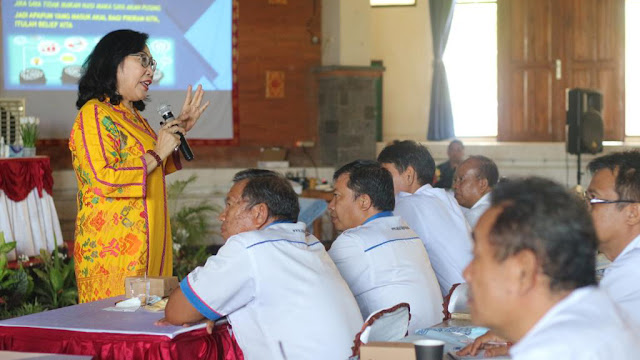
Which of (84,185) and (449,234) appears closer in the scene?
(84,185)

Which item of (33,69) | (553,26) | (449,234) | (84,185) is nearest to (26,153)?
(33,69)

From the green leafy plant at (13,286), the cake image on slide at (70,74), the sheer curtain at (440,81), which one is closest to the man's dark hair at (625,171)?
the green leafy plant at (13,286)

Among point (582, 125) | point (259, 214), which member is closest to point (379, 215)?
point (259, 214)

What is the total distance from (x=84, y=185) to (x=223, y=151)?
610 centimetres

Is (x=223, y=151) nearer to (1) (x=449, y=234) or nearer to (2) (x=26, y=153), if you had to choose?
(2) (x=26, y=153)

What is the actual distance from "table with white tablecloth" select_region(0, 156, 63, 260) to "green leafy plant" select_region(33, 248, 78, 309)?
1.86 ft

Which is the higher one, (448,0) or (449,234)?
(448,0)

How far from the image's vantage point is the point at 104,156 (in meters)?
3.25

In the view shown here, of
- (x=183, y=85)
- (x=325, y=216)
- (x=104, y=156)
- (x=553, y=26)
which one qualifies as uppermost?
(x=553, y=26)

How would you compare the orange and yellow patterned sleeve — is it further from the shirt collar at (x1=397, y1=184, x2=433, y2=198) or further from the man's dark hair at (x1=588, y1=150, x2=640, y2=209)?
the man's dark hair at (x1=588, y1=150, x2=640, y2=209)

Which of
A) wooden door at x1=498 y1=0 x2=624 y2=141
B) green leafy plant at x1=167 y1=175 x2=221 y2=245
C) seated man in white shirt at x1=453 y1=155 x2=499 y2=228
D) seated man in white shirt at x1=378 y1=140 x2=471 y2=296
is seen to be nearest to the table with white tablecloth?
green leafy plant at x1=167 y1=175 x2=221 y2=245

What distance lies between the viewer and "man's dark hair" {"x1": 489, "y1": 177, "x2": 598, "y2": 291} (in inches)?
49.1

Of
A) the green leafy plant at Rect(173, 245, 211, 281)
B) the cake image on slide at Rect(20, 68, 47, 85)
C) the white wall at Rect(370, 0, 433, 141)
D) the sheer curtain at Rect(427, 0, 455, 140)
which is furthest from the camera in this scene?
the white wall at Rect(370, 0, 433, 141)

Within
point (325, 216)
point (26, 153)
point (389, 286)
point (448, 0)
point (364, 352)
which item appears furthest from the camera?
point (448, 0)
